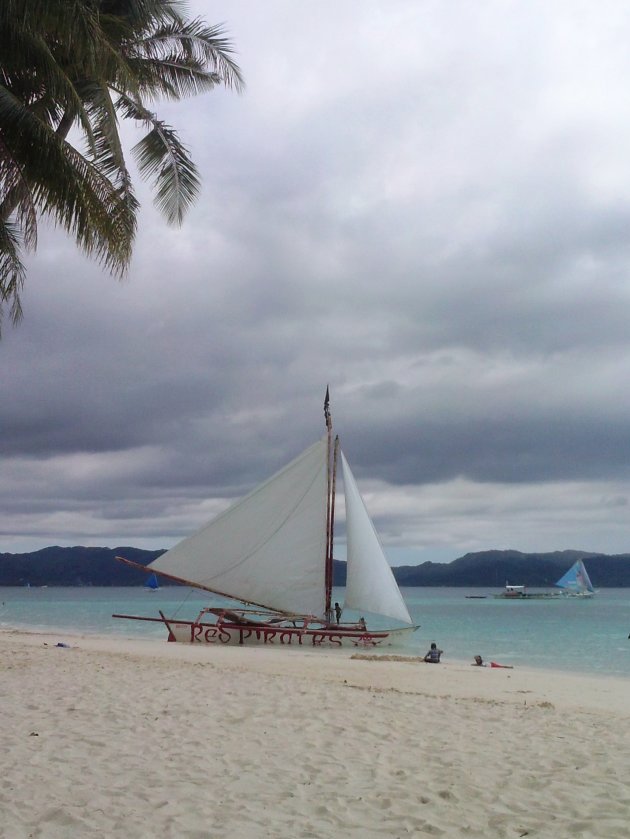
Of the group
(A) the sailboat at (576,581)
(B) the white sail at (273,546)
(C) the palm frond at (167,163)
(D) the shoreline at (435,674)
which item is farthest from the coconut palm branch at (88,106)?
(A) the sailboat at (576,581)

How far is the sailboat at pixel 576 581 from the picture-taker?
118106 mm

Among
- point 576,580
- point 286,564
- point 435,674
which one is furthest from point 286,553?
point 576,580

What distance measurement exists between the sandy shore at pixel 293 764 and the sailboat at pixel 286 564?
13.7m

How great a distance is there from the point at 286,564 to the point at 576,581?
105 meters

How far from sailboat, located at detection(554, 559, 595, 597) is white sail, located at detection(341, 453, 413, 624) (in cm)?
9520

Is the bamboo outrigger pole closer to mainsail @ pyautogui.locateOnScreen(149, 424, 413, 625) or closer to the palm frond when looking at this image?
mainsail @ pyautogui.locateOnScreen(149, 424, 413, 625)

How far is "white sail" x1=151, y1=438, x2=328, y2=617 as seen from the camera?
2575 centimetres

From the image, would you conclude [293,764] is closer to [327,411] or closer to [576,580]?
[327,411]

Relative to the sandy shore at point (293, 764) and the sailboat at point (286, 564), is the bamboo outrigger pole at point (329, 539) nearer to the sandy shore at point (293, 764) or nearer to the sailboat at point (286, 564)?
the sailboat at point (286, 564)

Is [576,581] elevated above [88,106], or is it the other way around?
[88,106]

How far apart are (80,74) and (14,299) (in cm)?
396

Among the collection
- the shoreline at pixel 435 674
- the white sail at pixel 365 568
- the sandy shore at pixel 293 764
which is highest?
the white sail at pixel 365 568

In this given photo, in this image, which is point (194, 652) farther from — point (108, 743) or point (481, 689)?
point (108, 743)

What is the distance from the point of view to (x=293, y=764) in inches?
267
